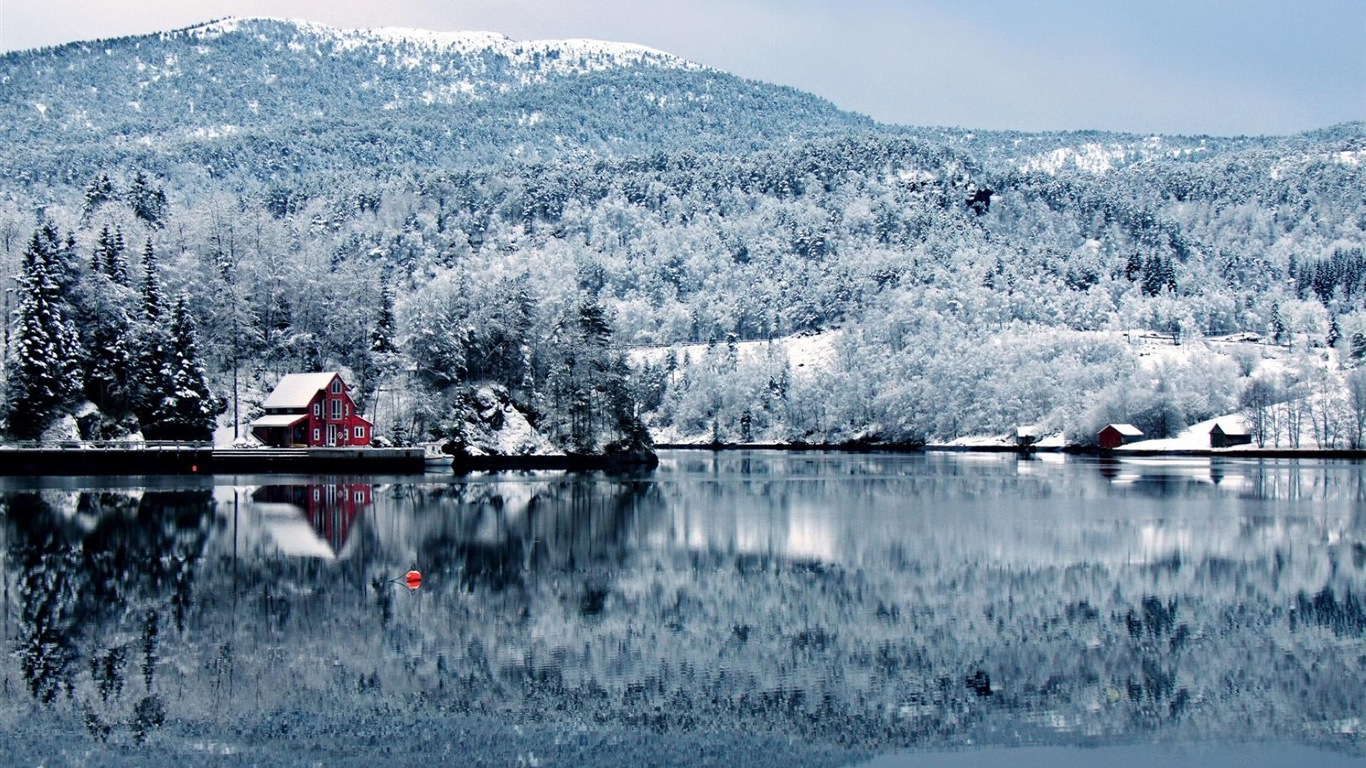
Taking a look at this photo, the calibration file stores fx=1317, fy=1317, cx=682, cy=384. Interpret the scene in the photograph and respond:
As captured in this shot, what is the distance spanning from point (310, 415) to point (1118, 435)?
8761cm

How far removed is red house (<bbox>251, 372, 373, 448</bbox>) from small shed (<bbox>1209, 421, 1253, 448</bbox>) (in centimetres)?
8649

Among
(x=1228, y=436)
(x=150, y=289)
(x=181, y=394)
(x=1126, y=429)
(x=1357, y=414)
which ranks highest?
(x=150, y=289)

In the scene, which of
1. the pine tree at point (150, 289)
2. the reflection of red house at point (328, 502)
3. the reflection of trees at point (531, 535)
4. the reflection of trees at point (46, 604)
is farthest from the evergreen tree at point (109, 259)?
the reflection of trees at point (46, 604)

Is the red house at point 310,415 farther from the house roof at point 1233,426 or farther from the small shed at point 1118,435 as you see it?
the house roof at point 1233,426

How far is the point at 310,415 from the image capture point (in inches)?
3595

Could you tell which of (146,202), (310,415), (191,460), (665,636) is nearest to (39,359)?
(191,460)

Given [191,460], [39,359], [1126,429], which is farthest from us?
[1126,429]

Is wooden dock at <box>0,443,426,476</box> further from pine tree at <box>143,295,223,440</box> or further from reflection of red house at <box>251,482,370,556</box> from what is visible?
reflection of red house at <box>251,482,370,556</box>

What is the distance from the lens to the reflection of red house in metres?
43.6

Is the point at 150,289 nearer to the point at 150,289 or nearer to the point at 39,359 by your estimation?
the point at 150,289

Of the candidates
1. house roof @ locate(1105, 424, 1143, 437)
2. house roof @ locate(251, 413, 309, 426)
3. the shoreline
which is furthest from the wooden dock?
house roof @ locate(1105, 424, 1143, 437)

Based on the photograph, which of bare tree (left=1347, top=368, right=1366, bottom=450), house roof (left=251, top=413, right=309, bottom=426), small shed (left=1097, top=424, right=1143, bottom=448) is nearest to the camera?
house roof (left=251, top=413, right=309, bottom=426)

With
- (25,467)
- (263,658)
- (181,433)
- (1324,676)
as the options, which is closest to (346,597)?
(263,658)

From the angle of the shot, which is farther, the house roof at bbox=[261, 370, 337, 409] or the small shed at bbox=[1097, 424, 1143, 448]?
the small shed at bbox=[1097, 424, 1143, 448]
